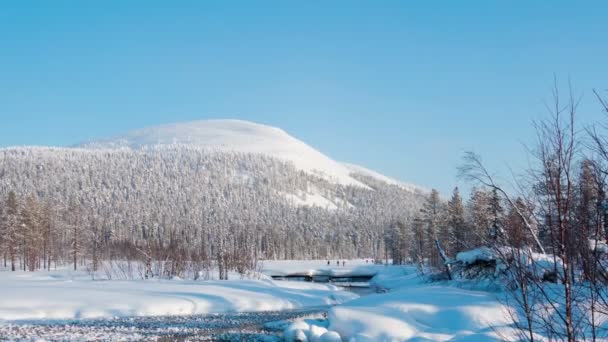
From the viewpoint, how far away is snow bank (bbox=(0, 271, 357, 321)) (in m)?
30.2

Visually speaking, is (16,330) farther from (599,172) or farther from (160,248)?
(160,248)

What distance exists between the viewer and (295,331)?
20.5m

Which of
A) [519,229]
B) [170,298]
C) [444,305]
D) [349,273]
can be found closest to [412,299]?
[444,305]

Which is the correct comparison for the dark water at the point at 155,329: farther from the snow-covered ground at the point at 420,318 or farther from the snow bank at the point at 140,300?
the snow-covered ground at the point at 420,318

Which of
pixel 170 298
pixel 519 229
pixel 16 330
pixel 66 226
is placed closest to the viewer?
pixel 519 229

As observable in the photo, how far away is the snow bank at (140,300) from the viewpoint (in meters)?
30.2

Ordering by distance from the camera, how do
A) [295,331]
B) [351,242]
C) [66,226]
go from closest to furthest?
[295,331], [66,226], [351,242]

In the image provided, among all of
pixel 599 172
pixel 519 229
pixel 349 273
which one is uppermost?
pixel 599 172

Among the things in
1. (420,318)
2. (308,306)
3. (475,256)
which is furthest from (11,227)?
(420,318)

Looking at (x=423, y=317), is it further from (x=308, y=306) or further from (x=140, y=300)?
(x=308, y=306)

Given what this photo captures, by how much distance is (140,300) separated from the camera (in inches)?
1330

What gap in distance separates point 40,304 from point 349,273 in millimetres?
69258

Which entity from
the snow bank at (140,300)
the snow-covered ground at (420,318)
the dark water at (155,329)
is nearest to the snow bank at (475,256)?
the snow-covered ground at (420,318)

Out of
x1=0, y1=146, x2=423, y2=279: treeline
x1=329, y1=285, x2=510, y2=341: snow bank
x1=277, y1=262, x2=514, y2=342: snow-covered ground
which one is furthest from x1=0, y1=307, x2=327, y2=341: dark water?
x1=0, y1=146, x2=423, y2=279: treeline
